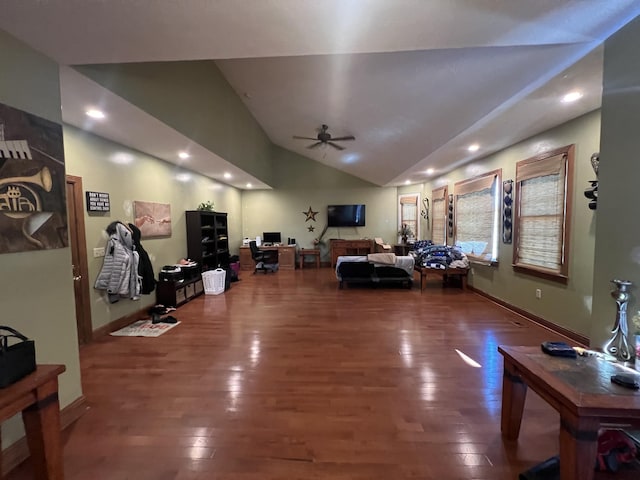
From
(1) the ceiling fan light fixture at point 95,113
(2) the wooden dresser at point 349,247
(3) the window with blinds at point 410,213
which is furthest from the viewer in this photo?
(2) the wooden dresser at point 349,247

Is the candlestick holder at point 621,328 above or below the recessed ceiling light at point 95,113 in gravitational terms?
below

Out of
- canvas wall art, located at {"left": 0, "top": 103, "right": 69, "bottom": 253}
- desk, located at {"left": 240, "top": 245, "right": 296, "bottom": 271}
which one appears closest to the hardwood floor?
canvas wall art, located at {"left": 0, "top": 103, "right": 69, "bottom": 253}

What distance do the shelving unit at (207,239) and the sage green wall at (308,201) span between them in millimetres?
2311

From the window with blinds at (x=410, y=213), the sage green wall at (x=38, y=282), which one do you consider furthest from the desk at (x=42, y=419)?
the window with blinds at (x=410, y=213)

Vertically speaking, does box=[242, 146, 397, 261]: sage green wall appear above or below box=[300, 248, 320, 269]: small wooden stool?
above

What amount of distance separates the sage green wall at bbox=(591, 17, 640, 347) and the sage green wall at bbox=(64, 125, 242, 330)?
4.78m

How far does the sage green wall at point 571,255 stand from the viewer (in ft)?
10.2

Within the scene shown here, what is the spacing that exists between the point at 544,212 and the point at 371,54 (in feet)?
10.1

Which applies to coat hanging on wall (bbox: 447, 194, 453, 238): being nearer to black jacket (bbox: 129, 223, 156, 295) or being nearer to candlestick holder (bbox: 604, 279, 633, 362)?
candlestick holder (bbox: 604, 279, 633, 362)

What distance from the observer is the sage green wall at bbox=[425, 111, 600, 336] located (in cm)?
312

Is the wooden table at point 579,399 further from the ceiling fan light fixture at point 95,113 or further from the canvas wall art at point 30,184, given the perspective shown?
the ceiling fan light fixture at point 95,113

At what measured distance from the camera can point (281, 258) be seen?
331 inches

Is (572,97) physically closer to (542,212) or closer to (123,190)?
(542,212)

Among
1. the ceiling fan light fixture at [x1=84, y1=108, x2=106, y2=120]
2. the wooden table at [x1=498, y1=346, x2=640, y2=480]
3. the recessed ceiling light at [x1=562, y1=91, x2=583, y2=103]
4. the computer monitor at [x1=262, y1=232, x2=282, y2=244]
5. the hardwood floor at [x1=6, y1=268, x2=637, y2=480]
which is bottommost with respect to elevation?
the hardwood floor at [x1=6, y1=268, x2=637, y2=480]
